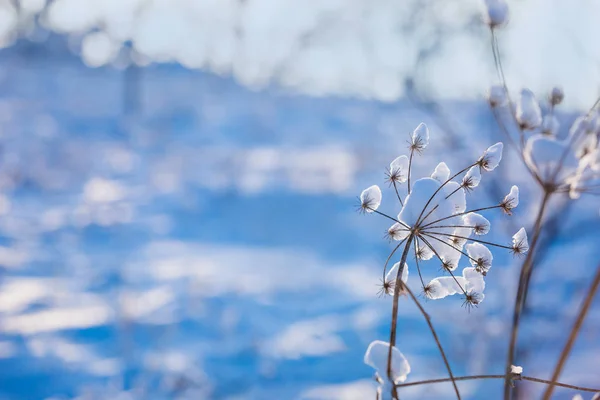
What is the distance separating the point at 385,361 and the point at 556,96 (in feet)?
0.77

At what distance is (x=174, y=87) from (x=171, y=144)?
1.05 feet

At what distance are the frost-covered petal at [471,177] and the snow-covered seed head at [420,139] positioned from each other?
0.12 feet

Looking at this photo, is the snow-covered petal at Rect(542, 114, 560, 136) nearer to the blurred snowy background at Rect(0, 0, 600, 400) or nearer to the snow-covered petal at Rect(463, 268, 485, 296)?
the snow-covered petal at Rect(463, 268, 485, 296)

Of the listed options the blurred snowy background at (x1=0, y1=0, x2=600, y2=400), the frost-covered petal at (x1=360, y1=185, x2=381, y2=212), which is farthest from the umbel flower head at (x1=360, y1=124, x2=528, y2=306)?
the blurred snowy background at (x1=0, y1=0, x2=600, y2=400)

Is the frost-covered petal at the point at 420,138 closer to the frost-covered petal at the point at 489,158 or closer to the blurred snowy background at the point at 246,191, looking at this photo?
the frost-covered petal at the point at 489,158

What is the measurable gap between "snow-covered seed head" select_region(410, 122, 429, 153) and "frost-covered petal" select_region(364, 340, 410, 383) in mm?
139

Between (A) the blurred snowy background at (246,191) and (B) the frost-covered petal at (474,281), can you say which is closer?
(B) the frost-covered petal at (474,281)

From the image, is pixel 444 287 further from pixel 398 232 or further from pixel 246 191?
pixel 246 191

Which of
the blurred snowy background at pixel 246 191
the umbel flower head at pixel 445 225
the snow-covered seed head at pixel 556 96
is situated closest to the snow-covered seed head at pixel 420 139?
the umbel flower head at pixel 445 225

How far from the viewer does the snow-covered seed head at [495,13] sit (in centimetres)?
40

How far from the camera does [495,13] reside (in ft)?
1.30

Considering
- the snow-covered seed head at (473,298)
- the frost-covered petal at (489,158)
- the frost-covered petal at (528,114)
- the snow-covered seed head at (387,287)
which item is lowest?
the snow-covered seed head at (473,298)

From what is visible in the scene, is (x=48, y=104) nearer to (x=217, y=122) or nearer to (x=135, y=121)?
(x=135, y=121)

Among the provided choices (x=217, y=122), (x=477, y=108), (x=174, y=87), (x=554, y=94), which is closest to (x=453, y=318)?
(x=477, y=108)
